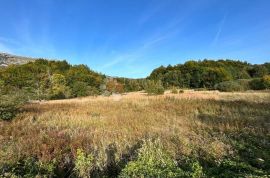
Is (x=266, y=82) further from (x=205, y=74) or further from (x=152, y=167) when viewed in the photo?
(x=152, y=167)

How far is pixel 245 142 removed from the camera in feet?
20.9

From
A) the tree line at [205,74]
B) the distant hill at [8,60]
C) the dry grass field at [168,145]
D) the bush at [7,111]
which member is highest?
the distant hill at [8,60]

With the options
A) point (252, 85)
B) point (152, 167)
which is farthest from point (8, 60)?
point (152, 167)

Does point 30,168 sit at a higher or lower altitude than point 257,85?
lower

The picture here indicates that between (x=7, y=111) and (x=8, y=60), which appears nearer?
(x=7, y=111)

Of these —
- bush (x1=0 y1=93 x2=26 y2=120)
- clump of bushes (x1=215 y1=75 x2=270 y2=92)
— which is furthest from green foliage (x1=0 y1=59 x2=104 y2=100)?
clump of bushes (x1=215 y1=75 x2=270 y2=92)

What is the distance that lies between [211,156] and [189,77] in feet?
190

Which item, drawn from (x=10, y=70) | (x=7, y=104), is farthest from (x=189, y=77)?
(x=7, y=104)

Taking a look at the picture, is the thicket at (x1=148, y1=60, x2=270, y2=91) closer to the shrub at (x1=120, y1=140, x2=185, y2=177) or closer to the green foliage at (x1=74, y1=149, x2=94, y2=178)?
the shrub at (x1=120, y1=140, x2=185, y2=177)

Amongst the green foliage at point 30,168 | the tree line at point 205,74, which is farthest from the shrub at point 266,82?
the green foliage at point 30,168

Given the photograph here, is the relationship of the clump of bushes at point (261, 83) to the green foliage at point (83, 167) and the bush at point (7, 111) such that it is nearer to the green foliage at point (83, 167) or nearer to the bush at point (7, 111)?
the bush at point (7, 111)

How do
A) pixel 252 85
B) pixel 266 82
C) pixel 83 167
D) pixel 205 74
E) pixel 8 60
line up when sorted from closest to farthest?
pixel 83 167 → pixel 266 82 → pixel 252 85 → pixel 205 74 → pixel 8 60

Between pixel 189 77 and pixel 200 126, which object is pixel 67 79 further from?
pixel 200 126

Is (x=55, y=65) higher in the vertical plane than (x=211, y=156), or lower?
higher
